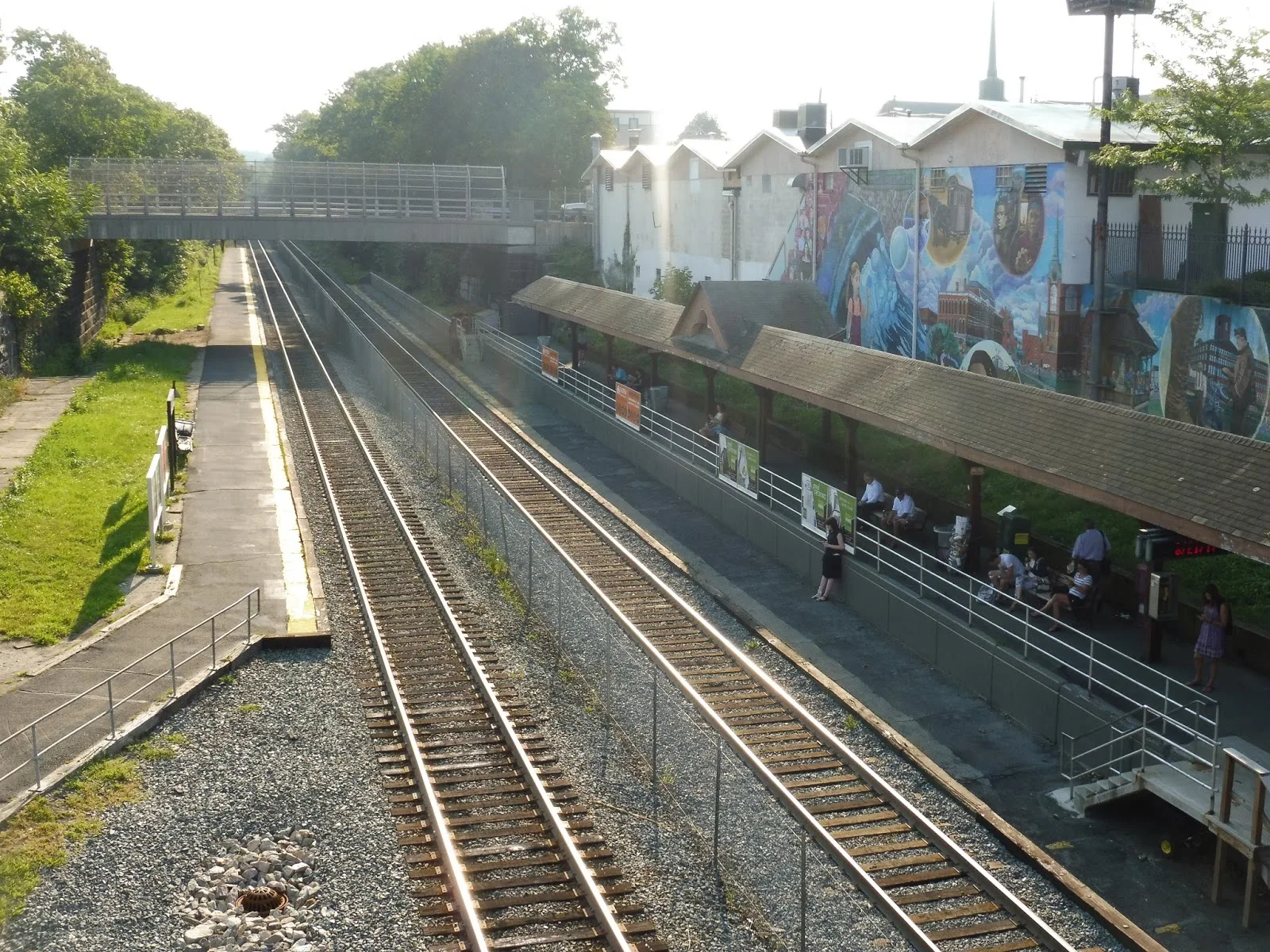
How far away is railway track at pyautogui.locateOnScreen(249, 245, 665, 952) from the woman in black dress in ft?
18.8

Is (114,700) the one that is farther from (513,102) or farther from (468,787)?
(513,102)

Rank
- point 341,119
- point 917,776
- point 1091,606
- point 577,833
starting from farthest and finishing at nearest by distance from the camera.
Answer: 1. point 341,119
2. point 1091,606
3. point 917,776
4. point 577,833

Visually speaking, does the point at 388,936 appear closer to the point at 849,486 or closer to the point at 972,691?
the point at 972,691

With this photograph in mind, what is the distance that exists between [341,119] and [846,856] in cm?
12243

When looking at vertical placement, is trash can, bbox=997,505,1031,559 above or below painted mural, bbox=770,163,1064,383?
below

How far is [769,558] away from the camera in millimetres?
24625

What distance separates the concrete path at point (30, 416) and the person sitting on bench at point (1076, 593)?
20.0m

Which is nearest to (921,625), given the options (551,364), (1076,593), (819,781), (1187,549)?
(1076,593)

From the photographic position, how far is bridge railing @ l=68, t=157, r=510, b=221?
52188mm

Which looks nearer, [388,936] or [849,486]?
[388,936]

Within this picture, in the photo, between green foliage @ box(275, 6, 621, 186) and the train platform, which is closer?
the train platform

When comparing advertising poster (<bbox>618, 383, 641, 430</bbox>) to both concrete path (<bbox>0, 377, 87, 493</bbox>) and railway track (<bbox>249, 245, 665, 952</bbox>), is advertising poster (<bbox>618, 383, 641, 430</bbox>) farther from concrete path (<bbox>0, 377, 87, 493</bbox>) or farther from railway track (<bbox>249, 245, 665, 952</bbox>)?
concrete path (<bbox>0, 377, 87, 493</bbox>)

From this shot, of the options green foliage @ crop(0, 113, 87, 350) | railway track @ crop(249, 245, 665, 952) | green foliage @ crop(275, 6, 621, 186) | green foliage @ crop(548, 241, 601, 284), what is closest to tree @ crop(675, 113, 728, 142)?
green foliage @ crop(275, 6, 621, 186)

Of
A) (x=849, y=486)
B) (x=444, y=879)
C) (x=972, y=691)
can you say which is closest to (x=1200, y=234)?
(x=849, y=486)
